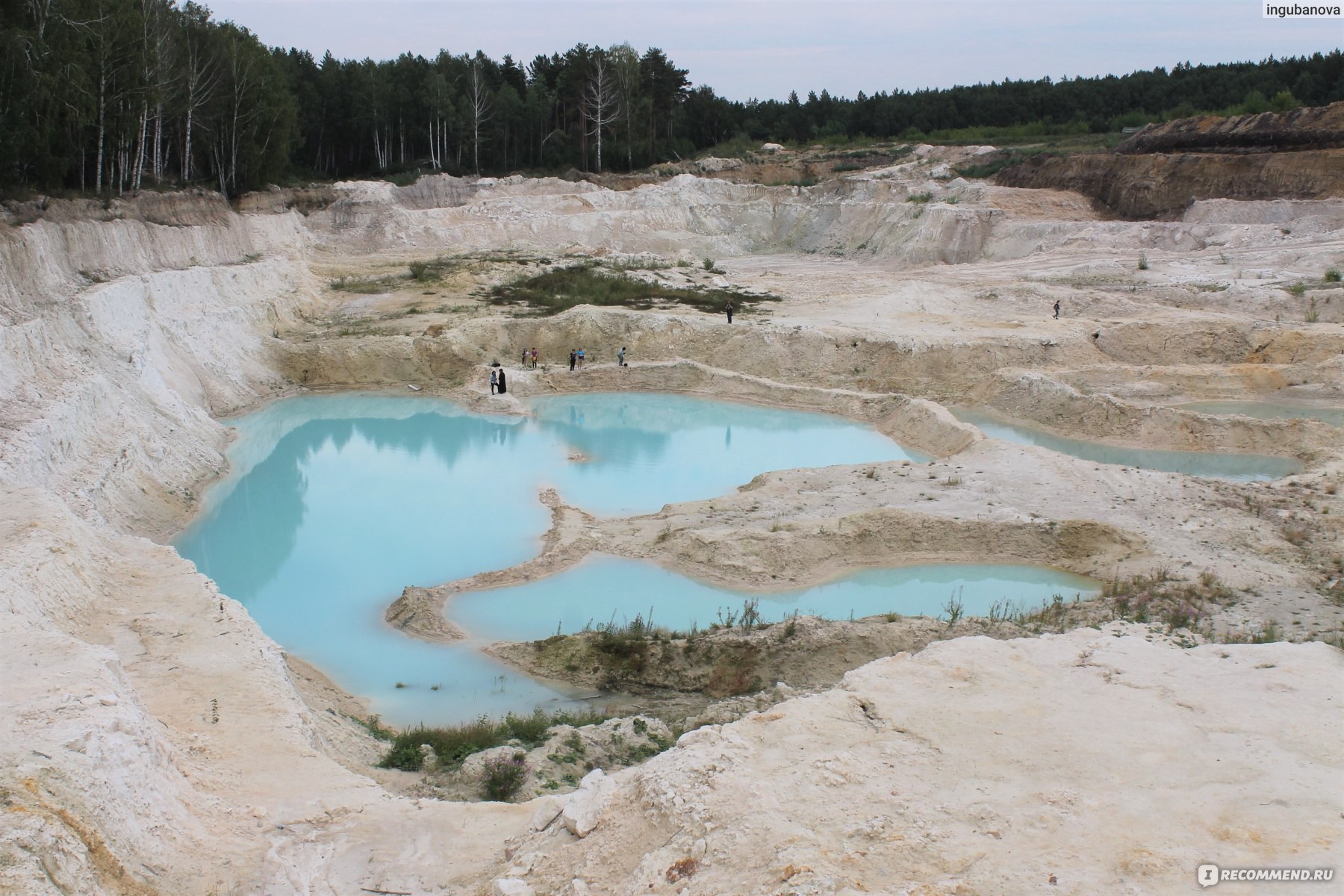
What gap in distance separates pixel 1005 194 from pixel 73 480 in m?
40.1

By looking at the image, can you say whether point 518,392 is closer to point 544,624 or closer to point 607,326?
point 607,326

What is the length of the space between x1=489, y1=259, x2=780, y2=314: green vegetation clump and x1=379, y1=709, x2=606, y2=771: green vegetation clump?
76.6ft

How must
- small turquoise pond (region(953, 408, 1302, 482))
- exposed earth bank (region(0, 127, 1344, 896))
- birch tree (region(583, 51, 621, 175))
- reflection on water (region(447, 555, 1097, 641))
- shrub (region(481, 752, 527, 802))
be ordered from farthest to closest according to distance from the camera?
birch tree (region(583, 51, 621, 175)) → small turquoise pond (region(953, 408, 1302, 482)) → reflection on water (region(447, 555, 1097, 641)) → shrub (region(481, 752, 527, 802)) → exposed earth bank (region(0, 127, 1344, 896))

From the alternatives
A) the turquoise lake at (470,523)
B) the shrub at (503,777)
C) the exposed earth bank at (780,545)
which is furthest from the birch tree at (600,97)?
the shrub at (503,777)

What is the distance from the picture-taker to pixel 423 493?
2022 cm

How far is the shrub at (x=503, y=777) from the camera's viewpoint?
865 cm

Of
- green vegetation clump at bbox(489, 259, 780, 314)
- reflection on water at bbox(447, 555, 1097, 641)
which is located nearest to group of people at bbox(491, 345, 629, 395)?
green vegetation clump at bbox(489, 259, 780, 314)

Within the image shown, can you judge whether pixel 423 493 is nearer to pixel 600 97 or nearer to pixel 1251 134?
pixel 1251 134

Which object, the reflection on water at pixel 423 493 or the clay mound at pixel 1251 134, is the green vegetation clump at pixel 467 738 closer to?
the reflection on water at pixel 423 493

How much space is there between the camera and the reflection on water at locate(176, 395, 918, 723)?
13.6 meters

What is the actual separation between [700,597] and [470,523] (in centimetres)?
527

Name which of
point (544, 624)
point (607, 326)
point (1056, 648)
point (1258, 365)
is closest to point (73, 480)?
point (544, 624)

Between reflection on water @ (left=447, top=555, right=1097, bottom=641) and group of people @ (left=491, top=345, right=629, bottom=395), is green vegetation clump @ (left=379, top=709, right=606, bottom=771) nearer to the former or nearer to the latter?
reflection on water @ (left=447, top=555, right=1097, bottom=641)

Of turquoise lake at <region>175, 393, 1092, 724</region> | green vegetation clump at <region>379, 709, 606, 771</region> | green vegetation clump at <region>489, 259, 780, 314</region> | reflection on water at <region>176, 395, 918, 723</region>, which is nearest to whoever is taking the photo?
green vegetation clump at <region>379, 709, 606, 771</region>
